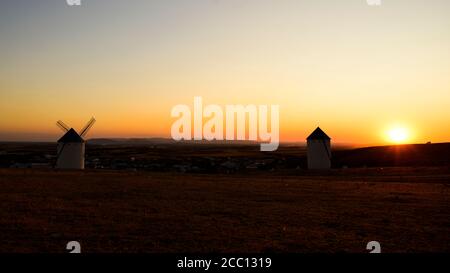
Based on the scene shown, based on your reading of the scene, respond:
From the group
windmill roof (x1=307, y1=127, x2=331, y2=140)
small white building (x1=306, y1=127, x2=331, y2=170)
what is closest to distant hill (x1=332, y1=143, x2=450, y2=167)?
small white building (x1=306, y1=127, x2=331, y2=170)

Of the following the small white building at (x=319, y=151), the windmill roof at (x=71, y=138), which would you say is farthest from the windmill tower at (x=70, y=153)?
the small white building at (x=319, y=151)

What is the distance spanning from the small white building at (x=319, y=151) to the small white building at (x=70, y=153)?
33.5 meters

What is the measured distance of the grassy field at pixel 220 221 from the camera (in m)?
11.9

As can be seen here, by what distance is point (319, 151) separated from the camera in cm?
6016

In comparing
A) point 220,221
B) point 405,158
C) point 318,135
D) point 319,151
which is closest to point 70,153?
point 319,151

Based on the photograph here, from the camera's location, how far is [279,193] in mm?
25828

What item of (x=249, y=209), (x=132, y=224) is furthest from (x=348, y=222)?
(x=132, y=224)

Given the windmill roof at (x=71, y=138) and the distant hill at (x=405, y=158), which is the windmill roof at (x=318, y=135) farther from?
the windmill roof at (x=71, y=138)

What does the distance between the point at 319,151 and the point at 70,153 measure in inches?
1435

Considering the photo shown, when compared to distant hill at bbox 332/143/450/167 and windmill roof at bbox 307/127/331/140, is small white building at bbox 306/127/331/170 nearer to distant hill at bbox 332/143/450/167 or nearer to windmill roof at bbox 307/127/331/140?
windmill roof at bbox 307/127/331/140

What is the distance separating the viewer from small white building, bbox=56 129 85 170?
60.1 metres

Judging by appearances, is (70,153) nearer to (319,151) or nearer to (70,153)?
(70,153)

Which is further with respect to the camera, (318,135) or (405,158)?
(405,158)
